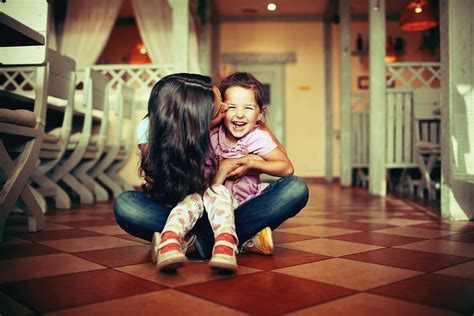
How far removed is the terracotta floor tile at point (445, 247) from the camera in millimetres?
1658

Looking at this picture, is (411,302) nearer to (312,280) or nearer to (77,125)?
(312,280)

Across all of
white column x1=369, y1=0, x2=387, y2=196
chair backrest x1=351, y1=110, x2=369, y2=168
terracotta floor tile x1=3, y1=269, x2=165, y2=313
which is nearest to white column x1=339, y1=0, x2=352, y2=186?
chair backrest x1=351, y1=110, x2=369, y2=168

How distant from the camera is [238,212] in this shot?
5.19 ft

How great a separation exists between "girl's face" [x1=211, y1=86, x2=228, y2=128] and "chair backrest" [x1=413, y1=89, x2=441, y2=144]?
3555mm

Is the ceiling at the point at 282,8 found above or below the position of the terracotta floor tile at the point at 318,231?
above

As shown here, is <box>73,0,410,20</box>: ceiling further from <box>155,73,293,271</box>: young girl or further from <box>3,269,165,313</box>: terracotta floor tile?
<box>3,269,165,313</box>: terracotta floor tile

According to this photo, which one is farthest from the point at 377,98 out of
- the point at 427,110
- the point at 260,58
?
the point at 260,58

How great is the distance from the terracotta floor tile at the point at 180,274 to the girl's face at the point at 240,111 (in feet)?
1.55

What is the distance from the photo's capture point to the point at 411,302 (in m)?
1.03

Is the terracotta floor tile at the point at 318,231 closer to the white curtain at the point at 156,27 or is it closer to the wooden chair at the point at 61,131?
the wooden chair at the point at 61,131

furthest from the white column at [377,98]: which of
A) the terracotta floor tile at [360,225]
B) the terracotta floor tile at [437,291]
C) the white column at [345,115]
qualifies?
the terracotta floor tile at [437,291]

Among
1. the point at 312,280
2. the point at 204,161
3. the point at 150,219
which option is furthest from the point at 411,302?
the point at 150,219

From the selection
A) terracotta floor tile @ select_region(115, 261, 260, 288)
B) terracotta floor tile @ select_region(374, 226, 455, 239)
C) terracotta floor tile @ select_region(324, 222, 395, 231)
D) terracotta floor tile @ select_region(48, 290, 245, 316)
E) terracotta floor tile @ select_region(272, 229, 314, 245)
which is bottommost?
terracotta floor tile @ select_region(324, 222, 395, 231)

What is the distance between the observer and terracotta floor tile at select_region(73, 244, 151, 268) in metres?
1.48
